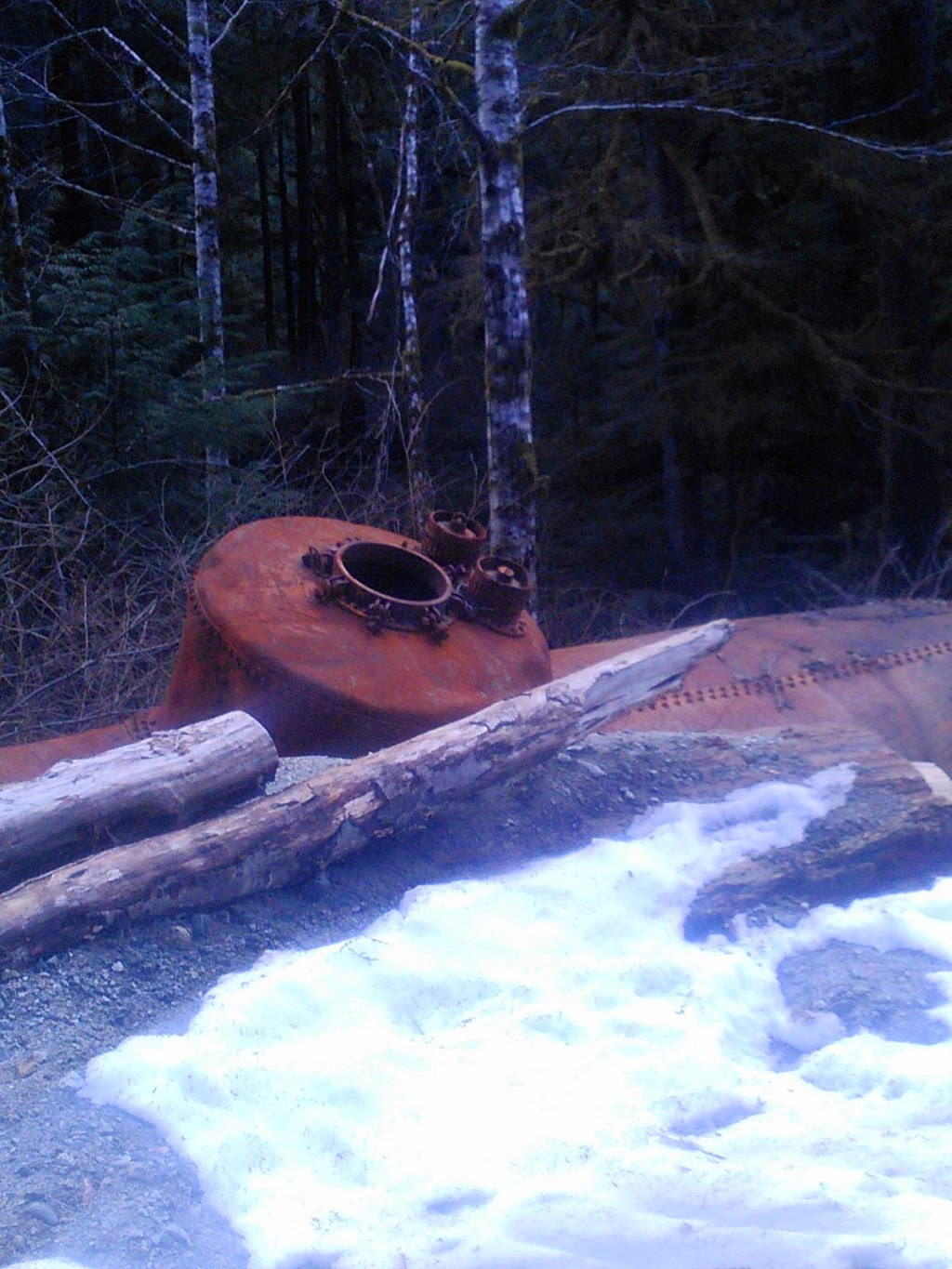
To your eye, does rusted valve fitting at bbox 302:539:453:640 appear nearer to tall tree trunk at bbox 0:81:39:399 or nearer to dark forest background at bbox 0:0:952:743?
dark forest background at bbox 0:0:952:743

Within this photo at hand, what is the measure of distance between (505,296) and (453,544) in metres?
2.76

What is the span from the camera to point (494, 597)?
5.13 metres

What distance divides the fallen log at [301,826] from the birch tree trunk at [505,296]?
322cm

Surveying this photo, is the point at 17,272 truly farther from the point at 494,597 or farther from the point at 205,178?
the point at 494,597

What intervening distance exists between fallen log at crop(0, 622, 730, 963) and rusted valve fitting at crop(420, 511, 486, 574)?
3.49ft

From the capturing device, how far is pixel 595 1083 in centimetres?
270

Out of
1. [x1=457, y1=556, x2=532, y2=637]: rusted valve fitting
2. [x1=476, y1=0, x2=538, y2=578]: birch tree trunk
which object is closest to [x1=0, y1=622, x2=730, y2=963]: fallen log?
[x1=457, y1=556, x2=532, y2=637]: rusted valve fitting

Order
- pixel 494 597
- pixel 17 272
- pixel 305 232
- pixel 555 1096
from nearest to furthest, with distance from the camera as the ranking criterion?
pixel 555 1096, pixel 494 597, pixel 17 272, pixel 305 232

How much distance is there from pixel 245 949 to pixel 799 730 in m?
2.63

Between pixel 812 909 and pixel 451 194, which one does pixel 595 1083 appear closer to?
pixel 812 909

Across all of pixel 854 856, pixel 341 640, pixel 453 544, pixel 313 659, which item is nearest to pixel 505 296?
pixel 453 544

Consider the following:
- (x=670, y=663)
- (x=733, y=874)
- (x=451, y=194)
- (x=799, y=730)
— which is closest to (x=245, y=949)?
(x=733, y=874)

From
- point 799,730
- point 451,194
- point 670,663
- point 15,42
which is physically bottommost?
point 799,730

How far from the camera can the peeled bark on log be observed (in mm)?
3712
